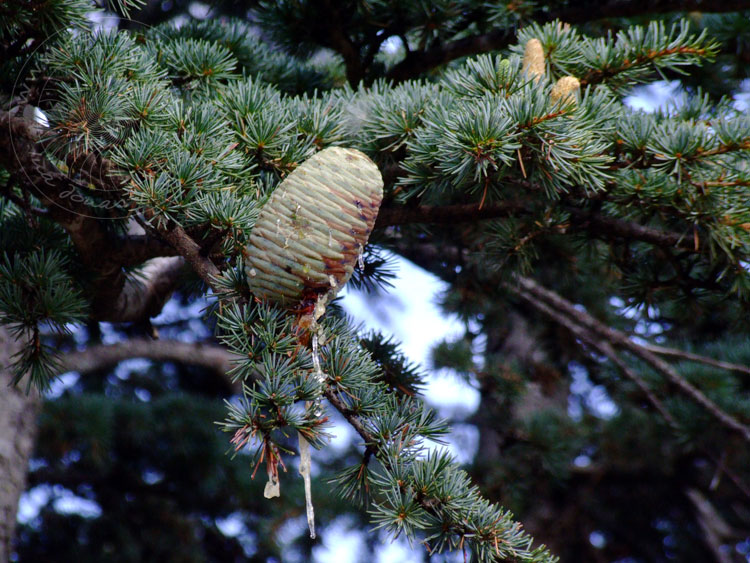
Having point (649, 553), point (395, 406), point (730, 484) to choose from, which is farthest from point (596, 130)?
point (649, 553)

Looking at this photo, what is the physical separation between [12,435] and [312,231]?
1.87m

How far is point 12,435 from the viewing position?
88.7 inches

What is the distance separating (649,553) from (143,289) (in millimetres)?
3407

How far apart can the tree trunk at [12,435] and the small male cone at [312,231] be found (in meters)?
1.62

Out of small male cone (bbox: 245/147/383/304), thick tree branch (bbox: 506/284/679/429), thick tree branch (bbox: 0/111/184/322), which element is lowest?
thick tree branch (bbox: 506/284/679/429)

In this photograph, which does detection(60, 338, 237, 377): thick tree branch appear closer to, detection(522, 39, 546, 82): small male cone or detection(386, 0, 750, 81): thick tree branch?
detection(386, 0, 750, 81): thick tree branch

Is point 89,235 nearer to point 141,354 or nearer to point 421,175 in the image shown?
point 421,175

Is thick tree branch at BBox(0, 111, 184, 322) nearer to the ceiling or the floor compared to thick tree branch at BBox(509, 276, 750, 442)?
nearer to the ceiling

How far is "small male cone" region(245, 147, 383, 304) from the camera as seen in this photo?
2.77 feet

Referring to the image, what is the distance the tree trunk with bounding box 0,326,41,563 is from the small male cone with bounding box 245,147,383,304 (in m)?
1.62

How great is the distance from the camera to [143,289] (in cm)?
150

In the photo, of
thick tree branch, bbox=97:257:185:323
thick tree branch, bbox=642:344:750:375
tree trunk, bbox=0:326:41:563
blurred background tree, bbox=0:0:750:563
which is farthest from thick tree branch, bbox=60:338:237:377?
thick tree branch, bbox=642:344:750:375
